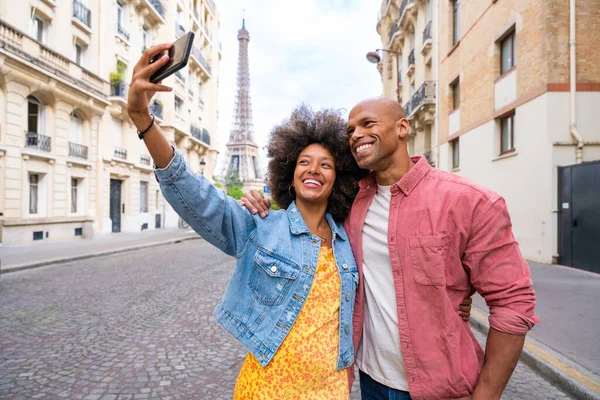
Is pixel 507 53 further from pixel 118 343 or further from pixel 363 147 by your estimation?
pixel 118 343

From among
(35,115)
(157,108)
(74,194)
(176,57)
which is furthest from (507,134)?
(157,108)

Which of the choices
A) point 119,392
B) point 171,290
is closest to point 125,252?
point 171,290

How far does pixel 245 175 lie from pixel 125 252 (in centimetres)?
6116

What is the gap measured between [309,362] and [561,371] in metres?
3.10

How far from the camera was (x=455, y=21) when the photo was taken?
16375 millimetres

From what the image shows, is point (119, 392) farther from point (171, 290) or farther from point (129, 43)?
point (129, 43)

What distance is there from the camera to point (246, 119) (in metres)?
78.8

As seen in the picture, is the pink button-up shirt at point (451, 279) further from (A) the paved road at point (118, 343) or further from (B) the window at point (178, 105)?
(B) the window at point (178, 105)

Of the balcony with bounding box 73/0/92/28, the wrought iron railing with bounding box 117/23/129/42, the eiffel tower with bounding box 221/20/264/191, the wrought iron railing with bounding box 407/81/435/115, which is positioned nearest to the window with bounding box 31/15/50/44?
the balcony with bounding box 73/0/92/28

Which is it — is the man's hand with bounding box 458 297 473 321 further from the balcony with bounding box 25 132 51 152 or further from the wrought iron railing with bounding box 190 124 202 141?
the wrought iron railing with bounding box 190 124 202 141

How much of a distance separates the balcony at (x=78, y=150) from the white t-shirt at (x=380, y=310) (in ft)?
65.9

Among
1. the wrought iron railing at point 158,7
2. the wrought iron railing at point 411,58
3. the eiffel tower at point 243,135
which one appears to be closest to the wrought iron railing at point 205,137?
the wrought iron railing at point 158,7

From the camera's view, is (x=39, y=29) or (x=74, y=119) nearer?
(x=39, y=29)

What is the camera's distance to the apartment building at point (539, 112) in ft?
30.6
